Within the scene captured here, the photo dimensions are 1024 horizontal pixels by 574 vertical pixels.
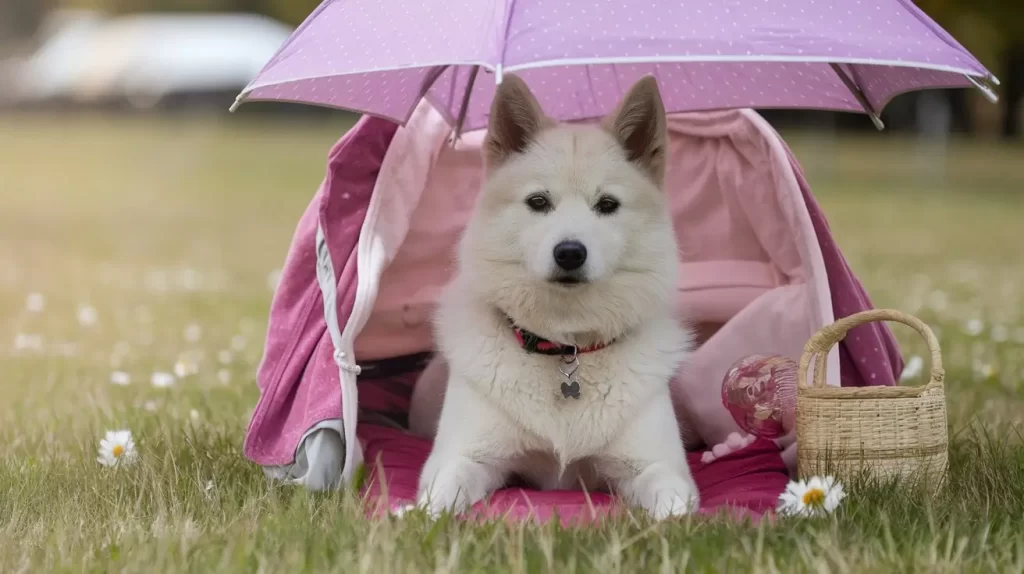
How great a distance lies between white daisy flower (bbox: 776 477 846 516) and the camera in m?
2.88

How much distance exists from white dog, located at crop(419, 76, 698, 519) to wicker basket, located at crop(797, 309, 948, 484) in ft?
1.38

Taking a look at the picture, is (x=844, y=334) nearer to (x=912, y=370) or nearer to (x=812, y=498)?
(x=812, y=498)

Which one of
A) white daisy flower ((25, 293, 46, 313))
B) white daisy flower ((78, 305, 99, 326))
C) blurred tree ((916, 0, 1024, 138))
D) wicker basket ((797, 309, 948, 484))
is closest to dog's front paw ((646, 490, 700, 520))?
wicker basket ((797, 309, 948, 484))

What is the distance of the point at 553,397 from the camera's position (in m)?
3.27

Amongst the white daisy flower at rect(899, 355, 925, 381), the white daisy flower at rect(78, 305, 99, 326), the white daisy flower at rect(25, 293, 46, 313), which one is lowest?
the white daisy flower at rect(25, 293, 46, 313)

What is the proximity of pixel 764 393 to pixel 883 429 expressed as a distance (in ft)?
1.74

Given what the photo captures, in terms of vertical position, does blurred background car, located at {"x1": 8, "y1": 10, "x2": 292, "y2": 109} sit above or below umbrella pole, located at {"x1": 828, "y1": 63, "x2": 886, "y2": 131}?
below

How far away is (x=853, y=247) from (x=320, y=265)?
8.41 meters

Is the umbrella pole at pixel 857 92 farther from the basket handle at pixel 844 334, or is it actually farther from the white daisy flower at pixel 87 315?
the white daisy flower at pixel 87 315

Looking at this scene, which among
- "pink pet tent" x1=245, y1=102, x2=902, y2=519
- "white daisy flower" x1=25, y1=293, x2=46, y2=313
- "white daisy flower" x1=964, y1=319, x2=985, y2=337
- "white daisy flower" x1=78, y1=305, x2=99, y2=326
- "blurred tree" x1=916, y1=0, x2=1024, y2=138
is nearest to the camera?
"pink pet tent" x1=245, y1=102, x2=902, y2=519

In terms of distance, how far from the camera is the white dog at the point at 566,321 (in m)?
3.22

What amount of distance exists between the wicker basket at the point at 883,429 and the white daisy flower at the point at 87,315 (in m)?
4.87

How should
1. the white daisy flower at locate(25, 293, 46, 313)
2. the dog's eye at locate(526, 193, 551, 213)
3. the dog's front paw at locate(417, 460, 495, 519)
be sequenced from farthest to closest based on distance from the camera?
the white daisy flower at locate(25, 293, 46, 313), the dog's eye at locate(526, 193, 551, 213), the dog's front paw at locate(417, 460, 495, 519)

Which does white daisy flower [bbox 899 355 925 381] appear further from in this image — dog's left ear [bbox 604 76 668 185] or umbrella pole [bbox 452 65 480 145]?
umbrella pole [bbox 452 65 480 145]
